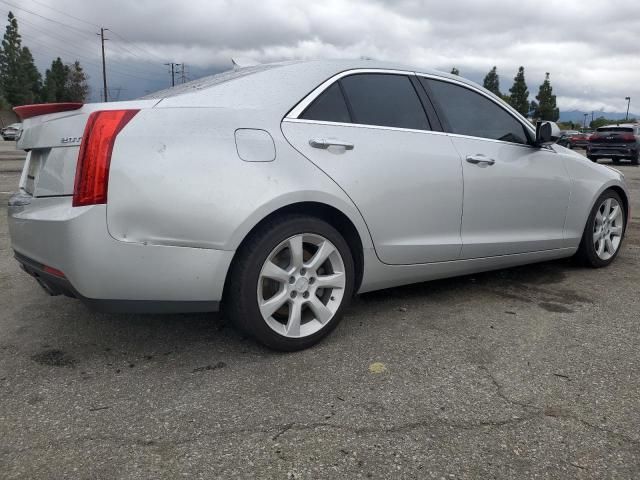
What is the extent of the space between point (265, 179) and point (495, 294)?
219cm

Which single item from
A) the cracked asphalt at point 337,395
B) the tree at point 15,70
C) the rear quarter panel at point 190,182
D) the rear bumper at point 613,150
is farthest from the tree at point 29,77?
the rear quarter panel at point 190,182

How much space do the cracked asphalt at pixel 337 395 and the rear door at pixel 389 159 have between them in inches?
21.0

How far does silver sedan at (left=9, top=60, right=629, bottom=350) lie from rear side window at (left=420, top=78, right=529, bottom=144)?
13 millimetres

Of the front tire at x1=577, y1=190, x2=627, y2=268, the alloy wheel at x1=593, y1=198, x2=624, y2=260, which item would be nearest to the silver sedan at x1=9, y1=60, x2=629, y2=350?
the front tire at x1=577, y1=190, x2=627, y2=268

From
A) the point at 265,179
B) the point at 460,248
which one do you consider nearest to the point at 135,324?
the point at 265,179

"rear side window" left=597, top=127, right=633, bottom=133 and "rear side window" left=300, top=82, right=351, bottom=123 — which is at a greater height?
"rear side window" left=597, top=127, right=633, bottom=133

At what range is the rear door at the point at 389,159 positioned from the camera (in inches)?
118

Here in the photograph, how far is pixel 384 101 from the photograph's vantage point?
3.37 metres

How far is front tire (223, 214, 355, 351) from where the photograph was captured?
2.73 m

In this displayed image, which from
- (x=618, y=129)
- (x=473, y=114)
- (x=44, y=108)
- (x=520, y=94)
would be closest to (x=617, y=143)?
(x=618, y=129)

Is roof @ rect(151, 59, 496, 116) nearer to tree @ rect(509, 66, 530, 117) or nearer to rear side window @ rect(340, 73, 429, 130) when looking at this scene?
rear side window @ rect(340, 73, 429, 130)

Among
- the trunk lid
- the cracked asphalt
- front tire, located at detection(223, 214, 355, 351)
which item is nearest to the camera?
the cracked asphalt

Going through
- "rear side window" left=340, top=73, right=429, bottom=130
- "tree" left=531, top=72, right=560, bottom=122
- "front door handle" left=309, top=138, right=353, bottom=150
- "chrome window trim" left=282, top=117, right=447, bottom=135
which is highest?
"tree" left=531, top=72, right=560, bottom=122

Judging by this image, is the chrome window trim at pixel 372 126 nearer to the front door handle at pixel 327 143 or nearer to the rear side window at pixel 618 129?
the front door handle at pixel 327 143
